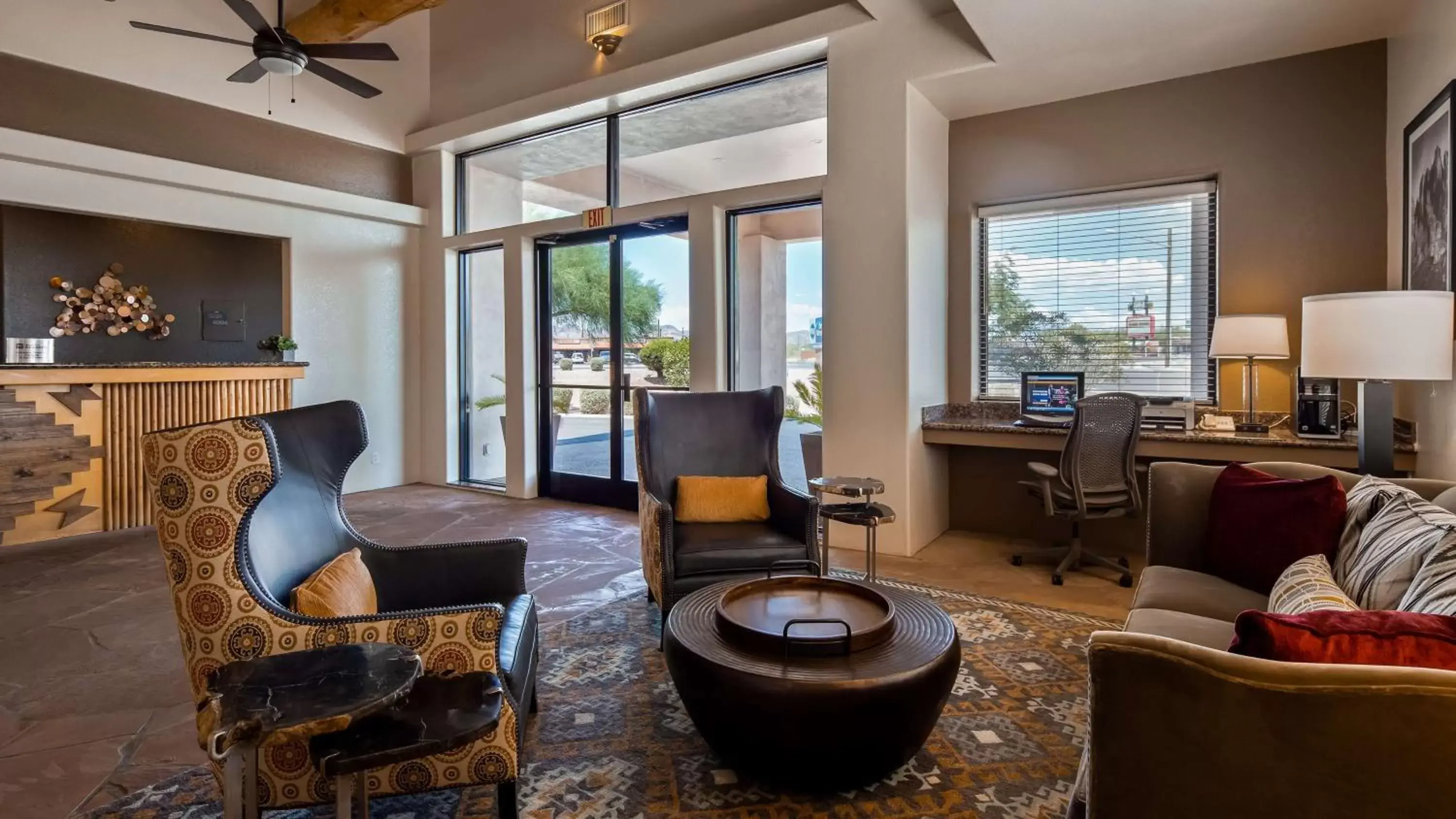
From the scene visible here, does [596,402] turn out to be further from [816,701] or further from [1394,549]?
[1394,549]

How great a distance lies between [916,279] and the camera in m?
4.79

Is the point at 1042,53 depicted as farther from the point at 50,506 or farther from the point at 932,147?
the point at 50,506

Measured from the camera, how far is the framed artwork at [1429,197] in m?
3.00

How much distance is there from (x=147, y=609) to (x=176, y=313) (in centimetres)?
412

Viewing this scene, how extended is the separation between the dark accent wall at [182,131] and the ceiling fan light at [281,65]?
5.08 ft

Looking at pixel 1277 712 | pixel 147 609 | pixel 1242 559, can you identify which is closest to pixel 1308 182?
pixel 1242 559

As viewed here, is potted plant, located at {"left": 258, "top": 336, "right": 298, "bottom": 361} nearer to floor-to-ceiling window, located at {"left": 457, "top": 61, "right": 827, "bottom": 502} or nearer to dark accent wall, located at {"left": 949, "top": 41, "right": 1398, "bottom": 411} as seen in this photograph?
floor-to-ceiling window, located at {"left": 457, "top": 61, "right": 827, "bottom": 502}

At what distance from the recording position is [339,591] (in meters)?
1.98

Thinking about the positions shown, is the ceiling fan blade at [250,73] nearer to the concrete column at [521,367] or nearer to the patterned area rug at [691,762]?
the concrete column at [521,367]

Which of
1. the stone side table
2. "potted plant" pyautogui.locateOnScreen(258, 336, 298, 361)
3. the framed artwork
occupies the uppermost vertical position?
the framed artwork

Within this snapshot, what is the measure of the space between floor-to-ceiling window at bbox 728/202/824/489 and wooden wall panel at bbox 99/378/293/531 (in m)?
3.85

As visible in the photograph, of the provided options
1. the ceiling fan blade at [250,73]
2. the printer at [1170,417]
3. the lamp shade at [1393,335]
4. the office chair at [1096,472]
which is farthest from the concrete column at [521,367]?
the lamp shade at [1393,335]

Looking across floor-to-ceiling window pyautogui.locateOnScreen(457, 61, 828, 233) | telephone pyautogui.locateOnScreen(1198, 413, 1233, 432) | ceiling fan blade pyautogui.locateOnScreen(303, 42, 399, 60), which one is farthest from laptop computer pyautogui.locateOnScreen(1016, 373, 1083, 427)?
ceiling fan blade pyautogui.locateOnScreen(303, 42, 399, 60)

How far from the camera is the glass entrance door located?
6.11 m
